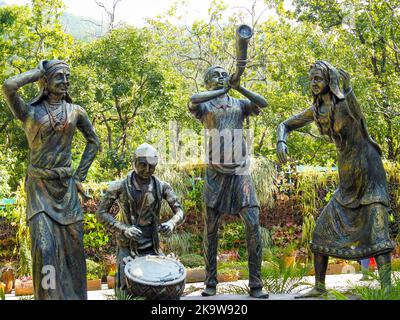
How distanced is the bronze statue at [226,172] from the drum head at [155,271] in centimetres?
107

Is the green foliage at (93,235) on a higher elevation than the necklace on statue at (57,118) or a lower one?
lower

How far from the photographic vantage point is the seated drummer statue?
6996mm

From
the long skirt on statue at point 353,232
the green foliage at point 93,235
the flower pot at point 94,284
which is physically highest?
the long skirt on statue at point 353,232

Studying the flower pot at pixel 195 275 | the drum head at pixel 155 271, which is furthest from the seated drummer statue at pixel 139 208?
the flower pot at pixel 195 275

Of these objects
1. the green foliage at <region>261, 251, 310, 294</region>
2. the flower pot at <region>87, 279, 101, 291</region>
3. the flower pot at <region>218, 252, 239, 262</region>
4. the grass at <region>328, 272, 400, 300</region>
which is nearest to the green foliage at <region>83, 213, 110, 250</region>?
the flower pot at <region>87, 279, 101, 291</region>

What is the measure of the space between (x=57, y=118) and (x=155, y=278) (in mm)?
1837

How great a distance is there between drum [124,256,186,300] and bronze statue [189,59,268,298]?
108 cm

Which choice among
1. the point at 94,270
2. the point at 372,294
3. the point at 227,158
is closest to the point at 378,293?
the point at 372,294

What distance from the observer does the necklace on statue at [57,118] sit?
658 centimetres

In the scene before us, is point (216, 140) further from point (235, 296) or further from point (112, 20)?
point (112, 20)

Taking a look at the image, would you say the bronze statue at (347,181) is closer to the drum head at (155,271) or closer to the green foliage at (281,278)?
the green foliage at (281,278)

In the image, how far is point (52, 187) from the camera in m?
6.57

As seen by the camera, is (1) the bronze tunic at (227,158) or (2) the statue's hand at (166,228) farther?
(1) the bronze tunic at (227,158)

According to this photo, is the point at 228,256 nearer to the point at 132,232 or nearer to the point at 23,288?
the point at 23,288
